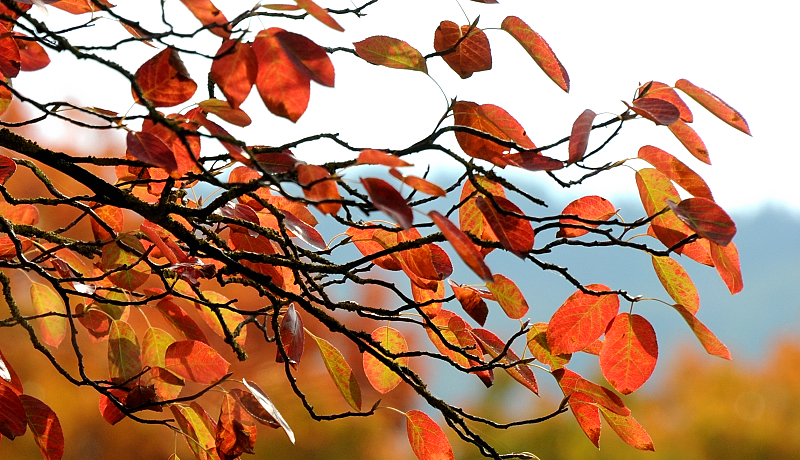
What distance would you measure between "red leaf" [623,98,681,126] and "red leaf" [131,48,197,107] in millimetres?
278

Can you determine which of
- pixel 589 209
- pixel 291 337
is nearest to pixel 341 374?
pixel 291 337

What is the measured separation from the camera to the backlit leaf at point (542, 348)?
0.57 m

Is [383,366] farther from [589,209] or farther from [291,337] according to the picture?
[589,209]

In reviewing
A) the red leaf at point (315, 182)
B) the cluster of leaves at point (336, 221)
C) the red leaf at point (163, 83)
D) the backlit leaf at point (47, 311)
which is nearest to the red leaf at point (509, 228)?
the cluster of leaves at point (336, 221)

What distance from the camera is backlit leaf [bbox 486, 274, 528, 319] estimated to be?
55 centimetres

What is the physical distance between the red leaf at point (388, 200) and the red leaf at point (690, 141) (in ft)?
0.72

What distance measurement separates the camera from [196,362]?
1.74 feet

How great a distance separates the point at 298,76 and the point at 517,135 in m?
0.15

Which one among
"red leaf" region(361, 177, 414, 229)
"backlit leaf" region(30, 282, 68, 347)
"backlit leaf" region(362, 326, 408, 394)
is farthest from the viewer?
"backlit leaf" region(30, 282, 68, 347)

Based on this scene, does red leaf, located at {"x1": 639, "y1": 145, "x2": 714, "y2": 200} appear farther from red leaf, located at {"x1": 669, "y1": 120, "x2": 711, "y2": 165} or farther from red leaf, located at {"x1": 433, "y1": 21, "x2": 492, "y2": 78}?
red leaf, located at {"x1": 433, "y1": 21, "x2": 492, "y2": 78}

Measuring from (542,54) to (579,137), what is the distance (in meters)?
0.10

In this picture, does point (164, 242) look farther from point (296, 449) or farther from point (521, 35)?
point (296, 449)

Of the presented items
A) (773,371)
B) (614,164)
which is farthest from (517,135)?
(773,371)

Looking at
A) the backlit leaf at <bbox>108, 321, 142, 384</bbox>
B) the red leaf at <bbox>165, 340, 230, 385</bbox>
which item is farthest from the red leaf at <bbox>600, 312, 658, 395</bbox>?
the backlit leaf at <bbox>108, 321, 142, 384</bbox>
